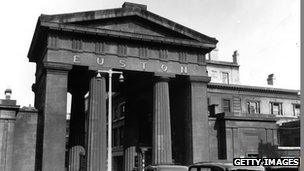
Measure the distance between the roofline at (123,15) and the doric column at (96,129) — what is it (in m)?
5.66

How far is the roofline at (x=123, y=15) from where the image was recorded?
3712 cm

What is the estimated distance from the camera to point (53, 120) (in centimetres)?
3631

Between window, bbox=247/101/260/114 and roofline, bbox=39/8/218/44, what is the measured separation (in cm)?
2880

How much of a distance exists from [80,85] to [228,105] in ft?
97.9

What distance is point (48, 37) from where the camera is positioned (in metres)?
37.0

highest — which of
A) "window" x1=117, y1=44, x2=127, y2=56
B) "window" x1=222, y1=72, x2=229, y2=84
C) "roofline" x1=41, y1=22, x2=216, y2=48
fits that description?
"window" x1=222, y1=72, x2=229, y2=84

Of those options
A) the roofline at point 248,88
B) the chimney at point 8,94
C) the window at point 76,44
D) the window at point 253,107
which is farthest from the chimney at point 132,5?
the window at point 253,107

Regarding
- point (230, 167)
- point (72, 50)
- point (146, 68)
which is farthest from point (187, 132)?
point (230, 167)

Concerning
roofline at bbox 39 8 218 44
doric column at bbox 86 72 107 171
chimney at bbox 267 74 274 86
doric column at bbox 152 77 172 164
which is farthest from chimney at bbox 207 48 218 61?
doric column at bbox 86 72 107 171

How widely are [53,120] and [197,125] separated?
14.1 metres

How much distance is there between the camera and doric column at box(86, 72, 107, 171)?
1435 inches

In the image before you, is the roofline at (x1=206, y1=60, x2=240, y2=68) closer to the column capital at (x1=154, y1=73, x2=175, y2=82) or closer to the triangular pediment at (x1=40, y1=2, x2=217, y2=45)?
the triangular pediment at (x1=40, y1=2, x2=217, y2=45)

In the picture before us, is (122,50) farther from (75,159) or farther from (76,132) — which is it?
(75,159)

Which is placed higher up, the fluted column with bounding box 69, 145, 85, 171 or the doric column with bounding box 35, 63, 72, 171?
the doric column with bounding box 35, 63, 72, 171
